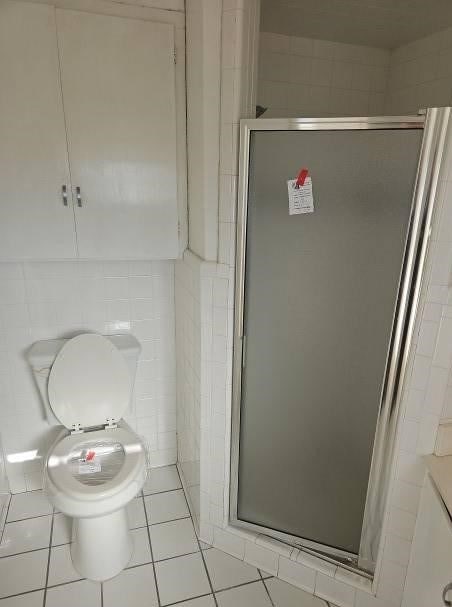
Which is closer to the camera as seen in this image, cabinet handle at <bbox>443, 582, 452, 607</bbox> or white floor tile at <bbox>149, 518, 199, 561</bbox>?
cabinet handle at <bbox>443, 582, 452, 607</bbox>

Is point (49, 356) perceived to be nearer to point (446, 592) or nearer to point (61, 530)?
point (61, 530)

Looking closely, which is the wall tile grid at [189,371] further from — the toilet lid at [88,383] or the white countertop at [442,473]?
the white countertop at [442,473]

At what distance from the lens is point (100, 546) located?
5.28ft

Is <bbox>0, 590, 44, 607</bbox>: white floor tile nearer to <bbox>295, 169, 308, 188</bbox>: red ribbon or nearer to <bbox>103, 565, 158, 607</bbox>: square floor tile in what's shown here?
<bbox>103, 565, 158, 607</bbox>: square floor tile

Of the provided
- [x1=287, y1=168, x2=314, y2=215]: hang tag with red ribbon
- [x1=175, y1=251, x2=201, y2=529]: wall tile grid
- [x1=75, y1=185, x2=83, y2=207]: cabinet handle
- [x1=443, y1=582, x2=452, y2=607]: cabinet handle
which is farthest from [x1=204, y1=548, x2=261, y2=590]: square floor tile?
[x1=75, y1=185, x2=83, y2=207]: cabinet handle

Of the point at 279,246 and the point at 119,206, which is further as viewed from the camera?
the point at 119,206

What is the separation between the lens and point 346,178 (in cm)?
122

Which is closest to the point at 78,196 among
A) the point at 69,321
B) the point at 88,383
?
the point at 69,321

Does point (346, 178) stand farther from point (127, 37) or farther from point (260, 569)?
point (260, 569)

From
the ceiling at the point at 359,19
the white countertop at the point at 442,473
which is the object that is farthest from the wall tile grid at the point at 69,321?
the white countertop at the point at 442,473

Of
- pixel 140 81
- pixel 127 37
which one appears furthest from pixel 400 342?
pixel 127 37

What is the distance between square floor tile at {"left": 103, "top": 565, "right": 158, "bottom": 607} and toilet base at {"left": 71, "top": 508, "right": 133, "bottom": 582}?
4 cm

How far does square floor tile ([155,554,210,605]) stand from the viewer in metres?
1.59

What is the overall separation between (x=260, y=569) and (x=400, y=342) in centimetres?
118
